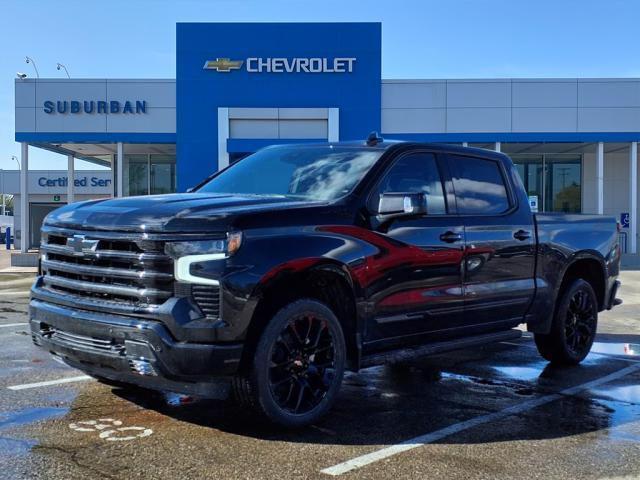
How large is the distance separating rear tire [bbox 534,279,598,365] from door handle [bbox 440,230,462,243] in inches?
78.0

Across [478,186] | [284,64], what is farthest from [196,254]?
[284,64]

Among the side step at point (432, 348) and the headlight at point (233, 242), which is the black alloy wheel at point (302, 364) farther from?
the headlight at point (233, 242)

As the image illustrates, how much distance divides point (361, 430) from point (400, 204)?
1.61 m

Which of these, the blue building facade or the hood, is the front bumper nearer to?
the hood

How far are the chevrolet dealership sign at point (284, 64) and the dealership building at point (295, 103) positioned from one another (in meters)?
0.04

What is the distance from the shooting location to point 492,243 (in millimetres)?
5895

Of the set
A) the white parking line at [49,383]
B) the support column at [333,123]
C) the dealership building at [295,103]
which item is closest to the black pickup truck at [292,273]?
the white parking line at [49,383]

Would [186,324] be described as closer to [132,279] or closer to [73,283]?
[132,279]

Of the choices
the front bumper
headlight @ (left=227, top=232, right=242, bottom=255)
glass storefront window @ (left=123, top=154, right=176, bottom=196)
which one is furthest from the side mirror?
glass storefront window @ (left=123, top=154, right=176, bottom=196)

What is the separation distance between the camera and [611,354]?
25.5ft

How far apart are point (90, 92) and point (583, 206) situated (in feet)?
66.7

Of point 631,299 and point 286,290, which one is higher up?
point 286,290

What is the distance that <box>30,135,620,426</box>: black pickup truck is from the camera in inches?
162

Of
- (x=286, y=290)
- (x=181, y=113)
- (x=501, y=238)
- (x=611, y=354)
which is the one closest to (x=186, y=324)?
(x=286, y=290)
